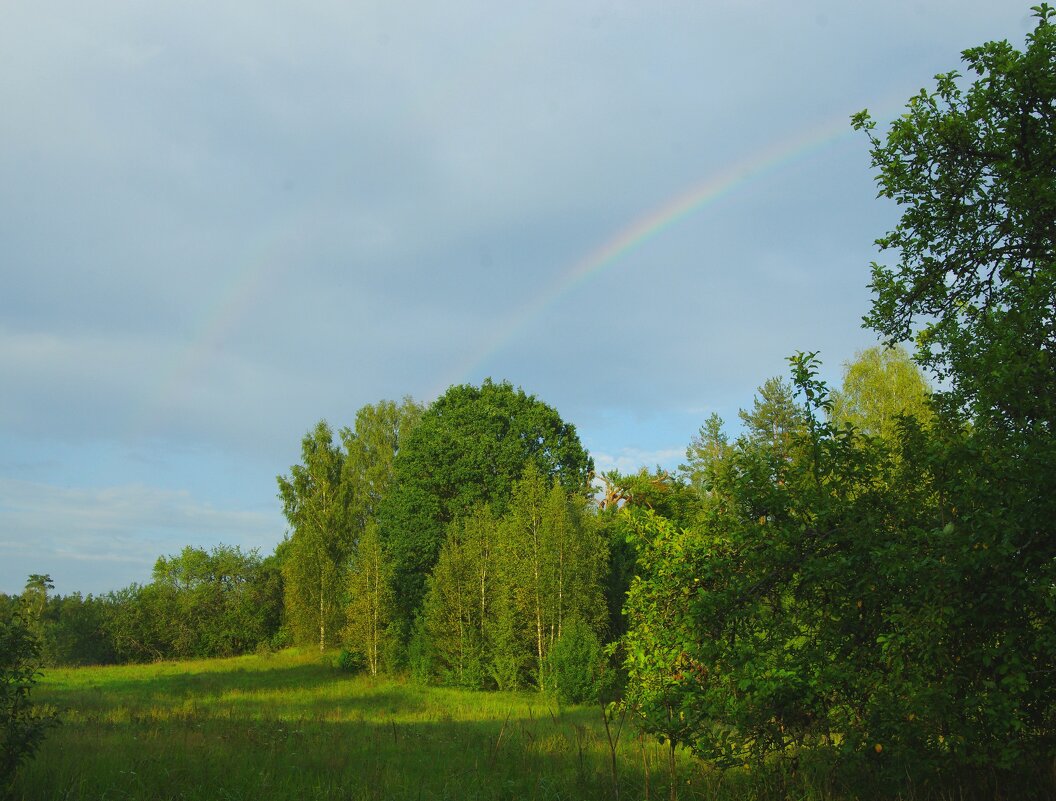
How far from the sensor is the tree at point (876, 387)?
101 feet

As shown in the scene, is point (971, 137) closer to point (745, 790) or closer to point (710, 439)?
point (745, 790)

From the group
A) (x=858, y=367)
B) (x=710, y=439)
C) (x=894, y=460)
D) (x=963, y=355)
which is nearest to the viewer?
(x=963, y=355)

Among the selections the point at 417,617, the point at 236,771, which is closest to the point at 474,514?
the point at 417,617

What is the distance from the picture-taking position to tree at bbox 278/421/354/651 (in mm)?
46406

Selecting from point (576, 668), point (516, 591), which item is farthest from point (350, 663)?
point (576, 668)

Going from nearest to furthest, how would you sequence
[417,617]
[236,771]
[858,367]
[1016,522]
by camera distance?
[1016,522], [236,771], [858,367], [417,617]

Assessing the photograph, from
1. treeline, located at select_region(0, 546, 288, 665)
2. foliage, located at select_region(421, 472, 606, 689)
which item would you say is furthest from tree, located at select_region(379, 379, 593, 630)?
treeline, located at select_region(0, 546, 288, 665)

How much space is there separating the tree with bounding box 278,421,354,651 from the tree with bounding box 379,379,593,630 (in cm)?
650

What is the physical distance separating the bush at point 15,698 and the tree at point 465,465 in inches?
1209

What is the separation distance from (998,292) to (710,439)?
39922 mm

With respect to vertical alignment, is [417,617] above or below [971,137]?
below

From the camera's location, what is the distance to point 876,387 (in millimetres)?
31625

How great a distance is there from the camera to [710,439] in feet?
155

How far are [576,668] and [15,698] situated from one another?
818 inches
